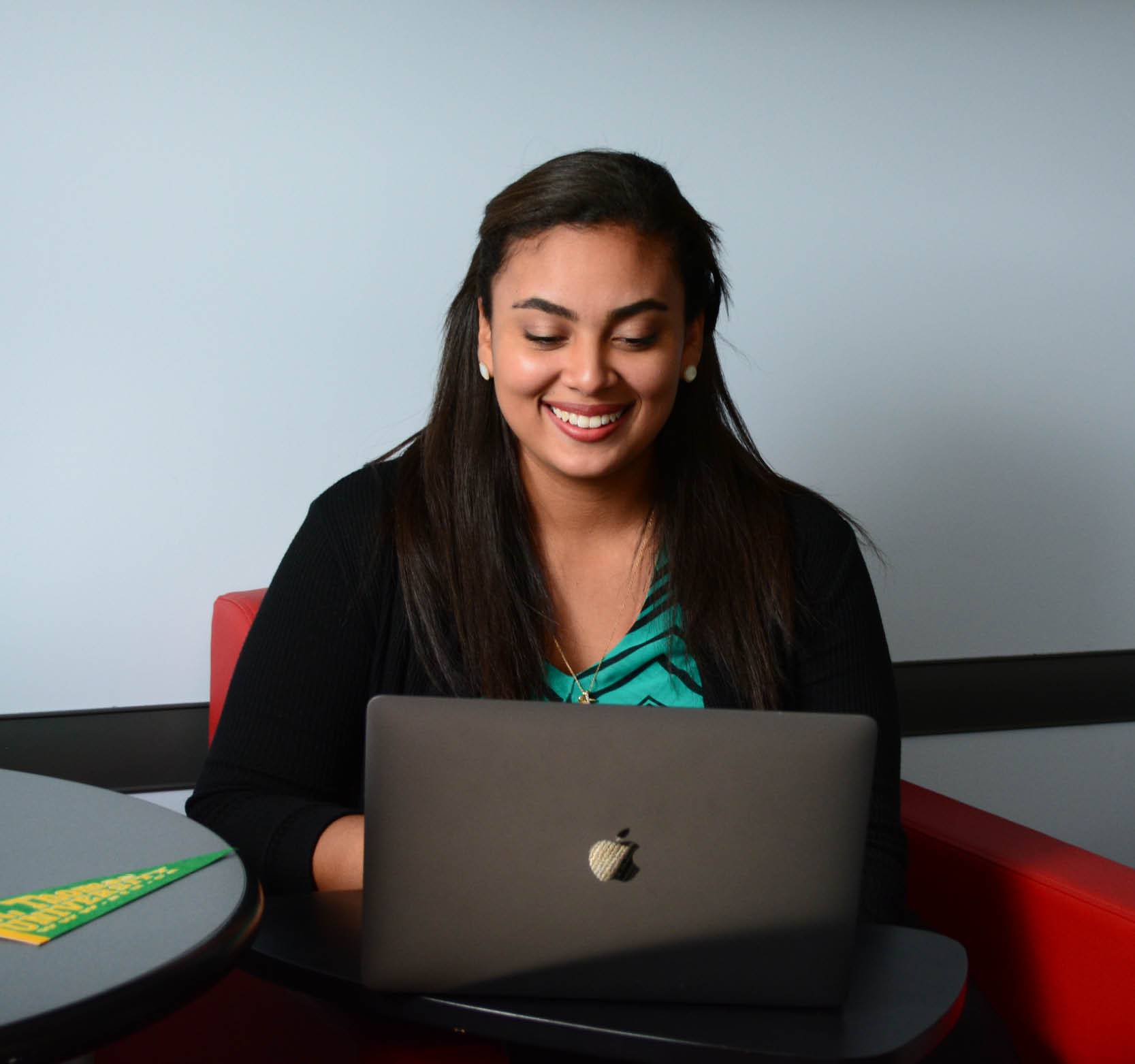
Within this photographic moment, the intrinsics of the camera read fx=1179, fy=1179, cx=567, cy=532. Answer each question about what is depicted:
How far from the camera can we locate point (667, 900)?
87 cm

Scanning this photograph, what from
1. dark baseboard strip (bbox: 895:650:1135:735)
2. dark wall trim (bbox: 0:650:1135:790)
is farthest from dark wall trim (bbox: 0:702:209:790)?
dark baseboard strip (bbox: 895:650:1135:735)

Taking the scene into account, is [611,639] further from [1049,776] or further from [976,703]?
[1049,776]

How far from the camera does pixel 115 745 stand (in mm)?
1998

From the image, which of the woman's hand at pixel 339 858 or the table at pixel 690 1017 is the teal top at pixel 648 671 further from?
the table at pixel 690 1017

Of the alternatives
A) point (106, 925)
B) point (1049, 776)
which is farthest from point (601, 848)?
point (1049, 776)

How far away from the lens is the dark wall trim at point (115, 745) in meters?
1.94

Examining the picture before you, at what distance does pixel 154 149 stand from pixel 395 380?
0.54 meters

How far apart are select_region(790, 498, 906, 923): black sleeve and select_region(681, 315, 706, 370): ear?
26 cm

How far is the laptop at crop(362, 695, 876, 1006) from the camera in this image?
865mm

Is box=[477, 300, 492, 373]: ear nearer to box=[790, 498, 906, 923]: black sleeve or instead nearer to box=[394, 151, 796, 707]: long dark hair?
box=[394, 151, 796, 707]: long dark hair

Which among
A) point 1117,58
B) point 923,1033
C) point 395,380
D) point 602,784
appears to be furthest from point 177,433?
point 1117,58

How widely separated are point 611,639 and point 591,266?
508mm

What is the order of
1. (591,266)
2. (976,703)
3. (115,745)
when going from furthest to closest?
(976,703) < (115,745) < (591,266)

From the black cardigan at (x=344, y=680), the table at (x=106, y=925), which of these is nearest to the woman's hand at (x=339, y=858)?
the black cardigan at (x=344, y=680)
